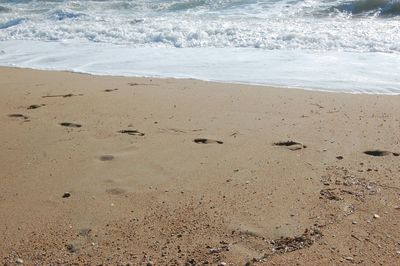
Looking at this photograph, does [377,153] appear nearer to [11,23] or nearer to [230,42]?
[230,42]

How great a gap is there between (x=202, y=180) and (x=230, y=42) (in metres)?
5.18

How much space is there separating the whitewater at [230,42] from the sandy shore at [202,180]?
105cm

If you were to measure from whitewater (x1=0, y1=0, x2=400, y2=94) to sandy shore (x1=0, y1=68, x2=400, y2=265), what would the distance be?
41.4 inches

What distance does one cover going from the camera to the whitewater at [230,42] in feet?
20.1

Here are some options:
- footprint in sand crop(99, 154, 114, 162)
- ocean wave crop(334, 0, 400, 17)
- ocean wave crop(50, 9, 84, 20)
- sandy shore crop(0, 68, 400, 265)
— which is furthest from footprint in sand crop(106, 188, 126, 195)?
ocean wave crop(50, 9, 84, 20)

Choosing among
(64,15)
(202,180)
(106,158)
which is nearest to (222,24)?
(64,15)

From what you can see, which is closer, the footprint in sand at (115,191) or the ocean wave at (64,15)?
the footprint in sand at (115,191)

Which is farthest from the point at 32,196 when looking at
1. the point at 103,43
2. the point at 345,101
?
the point at 103,43

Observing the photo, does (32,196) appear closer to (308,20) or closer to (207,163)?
(207,163)

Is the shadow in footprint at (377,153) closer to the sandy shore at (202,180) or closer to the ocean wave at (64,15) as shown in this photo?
the sandy shore at (202,180)

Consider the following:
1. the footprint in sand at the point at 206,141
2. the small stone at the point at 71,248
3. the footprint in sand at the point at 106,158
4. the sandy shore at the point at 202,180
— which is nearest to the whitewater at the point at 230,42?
the sandy shore at the point at 202,180

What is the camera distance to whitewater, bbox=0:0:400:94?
6.13m

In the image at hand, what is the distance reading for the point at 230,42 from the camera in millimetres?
8109

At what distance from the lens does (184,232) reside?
269cm
